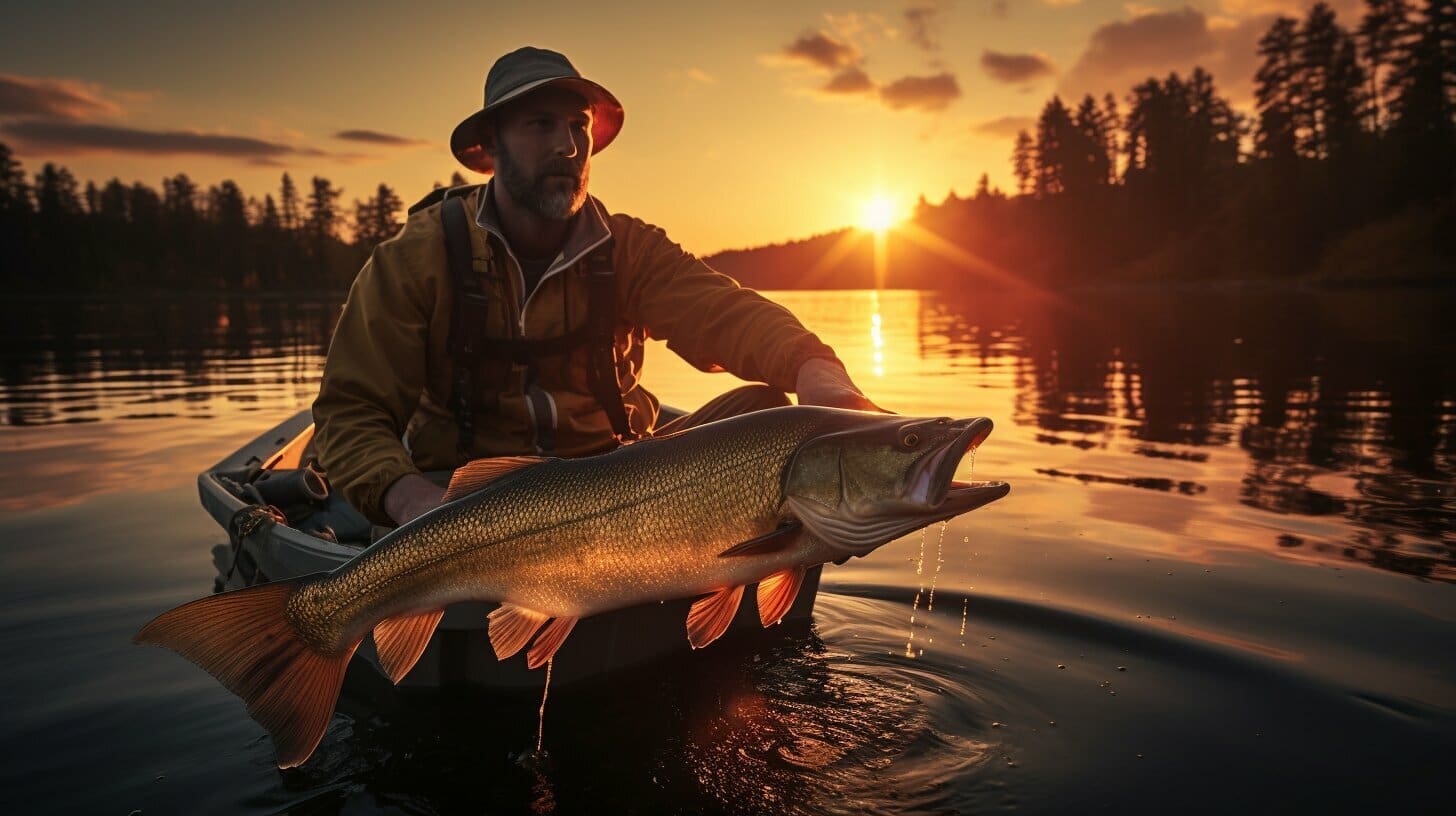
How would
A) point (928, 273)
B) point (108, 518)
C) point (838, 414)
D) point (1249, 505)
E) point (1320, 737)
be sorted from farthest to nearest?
point (928, 273), point (108, 518), point (1249, 505), point (1320, 737), point (838, 414)

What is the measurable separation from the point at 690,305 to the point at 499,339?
96 centimetres

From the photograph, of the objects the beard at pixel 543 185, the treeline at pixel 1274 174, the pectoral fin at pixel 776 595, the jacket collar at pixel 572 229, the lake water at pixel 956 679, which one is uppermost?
the treeline at pixel 1274 174

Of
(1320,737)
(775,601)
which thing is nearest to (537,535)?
(775,601)

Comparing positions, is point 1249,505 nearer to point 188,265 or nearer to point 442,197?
point 442,197

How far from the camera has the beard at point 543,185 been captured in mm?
4344

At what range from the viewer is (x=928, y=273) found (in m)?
138

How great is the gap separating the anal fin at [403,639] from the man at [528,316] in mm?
915

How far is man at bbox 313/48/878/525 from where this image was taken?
411cm

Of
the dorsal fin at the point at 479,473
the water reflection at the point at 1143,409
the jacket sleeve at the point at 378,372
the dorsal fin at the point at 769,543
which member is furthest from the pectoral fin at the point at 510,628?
the water reflection at the point at 1143,409

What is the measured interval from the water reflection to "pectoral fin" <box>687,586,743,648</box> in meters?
4.51

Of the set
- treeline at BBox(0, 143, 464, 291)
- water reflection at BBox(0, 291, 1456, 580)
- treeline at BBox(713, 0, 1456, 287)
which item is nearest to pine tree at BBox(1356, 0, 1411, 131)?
treeline at BBox(713, 0, 1456, 287)

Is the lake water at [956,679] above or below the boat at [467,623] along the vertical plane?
below

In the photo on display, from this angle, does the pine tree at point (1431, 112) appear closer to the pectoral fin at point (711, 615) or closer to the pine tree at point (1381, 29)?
the pine tree at point (1381, 29)

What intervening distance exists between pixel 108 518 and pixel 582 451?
5.25m
